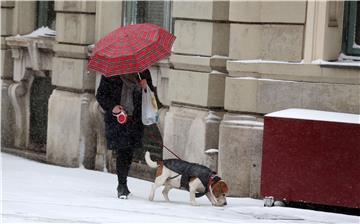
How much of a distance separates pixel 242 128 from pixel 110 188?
1801mm

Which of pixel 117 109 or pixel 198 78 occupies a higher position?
pixel 198 78

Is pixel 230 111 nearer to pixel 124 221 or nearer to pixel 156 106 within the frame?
pixel 156 106

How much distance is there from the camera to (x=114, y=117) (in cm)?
1139

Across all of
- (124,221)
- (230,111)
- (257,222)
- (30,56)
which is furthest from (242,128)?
(30,56)

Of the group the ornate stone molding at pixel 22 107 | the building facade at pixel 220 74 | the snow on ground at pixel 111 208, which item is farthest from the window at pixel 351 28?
the ornate stone molding at pixel 22 107

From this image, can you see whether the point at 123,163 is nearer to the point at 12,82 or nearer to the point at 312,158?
the point at 312,158

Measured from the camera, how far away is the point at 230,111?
12523 mm

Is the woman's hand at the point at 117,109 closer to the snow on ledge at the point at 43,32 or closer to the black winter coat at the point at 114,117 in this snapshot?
the black winter coat at the point at 114,117

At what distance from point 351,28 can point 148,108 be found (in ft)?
7.77

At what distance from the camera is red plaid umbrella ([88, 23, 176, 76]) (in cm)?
1102

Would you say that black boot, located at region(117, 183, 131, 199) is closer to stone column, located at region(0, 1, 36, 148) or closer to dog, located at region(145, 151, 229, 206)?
dog, located at region(145, 151, 229, 206)

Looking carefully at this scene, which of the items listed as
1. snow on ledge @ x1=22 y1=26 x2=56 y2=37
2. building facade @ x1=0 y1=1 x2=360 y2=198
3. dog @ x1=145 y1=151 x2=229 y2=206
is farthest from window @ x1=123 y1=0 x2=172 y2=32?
dog @ x1=145 y1=151 x2=229 y2=206

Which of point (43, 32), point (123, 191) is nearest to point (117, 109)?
point (123, 191)

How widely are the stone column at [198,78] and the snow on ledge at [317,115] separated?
1.48 metres
